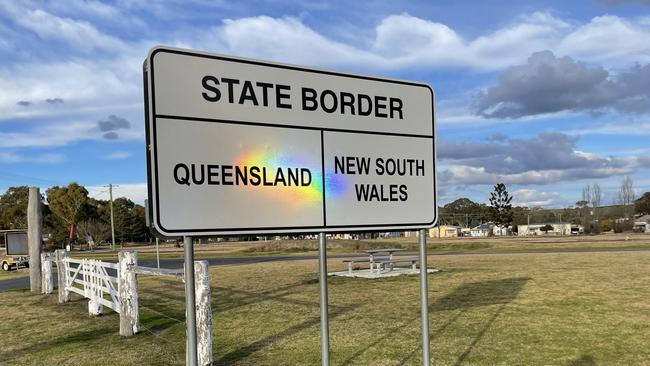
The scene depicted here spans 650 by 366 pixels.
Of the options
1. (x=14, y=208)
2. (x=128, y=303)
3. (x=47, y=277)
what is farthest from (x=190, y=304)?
(x=14, y=208)

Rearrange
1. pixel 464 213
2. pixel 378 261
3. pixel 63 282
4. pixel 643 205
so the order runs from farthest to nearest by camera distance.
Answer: pixel 464 213
pixel 643 205
pixel 378 261
pixel 63 282

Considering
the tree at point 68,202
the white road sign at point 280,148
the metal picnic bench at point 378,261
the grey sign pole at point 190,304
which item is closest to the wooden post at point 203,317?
the white road sign at point 280,148

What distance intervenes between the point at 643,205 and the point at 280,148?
13732 cm

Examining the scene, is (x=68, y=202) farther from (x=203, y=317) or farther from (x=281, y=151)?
(x=281, y=151)

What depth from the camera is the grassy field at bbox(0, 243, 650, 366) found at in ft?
21.2

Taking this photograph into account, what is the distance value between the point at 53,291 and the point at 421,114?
54.2 ft

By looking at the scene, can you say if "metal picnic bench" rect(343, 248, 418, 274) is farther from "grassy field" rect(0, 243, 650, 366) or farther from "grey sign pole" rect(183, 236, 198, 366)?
"grey sign pole" rect(183, 236, 198, 366)

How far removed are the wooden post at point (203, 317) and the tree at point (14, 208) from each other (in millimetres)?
78205

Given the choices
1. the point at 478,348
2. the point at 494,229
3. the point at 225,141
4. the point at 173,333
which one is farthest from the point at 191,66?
the point at 494,229

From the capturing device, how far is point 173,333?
27.8 feet

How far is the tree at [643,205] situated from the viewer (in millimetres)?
119375

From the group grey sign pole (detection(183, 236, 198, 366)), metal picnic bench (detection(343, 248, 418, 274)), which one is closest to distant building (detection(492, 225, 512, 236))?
metal picnic bench (detection(343, 248, 418, 274))

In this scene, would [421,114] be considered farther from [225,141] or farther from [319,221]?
[225,141]

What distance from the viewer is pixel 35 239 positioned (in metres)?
16.8
